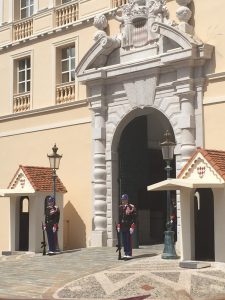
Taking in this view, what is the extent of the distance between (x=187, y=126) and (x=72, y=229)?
594 centimetres

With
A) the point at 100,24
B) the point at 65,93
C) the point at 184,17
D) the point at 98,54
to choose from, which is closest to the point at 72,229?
the point at 65,93

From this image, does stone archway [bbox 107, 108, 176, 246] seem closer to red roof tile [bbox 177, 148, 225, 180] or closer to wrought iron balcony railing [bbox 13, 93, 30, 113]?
A: red roof tile [bbox 177, 148, 225, 180]

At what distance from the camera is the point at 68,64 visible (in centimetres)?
2200

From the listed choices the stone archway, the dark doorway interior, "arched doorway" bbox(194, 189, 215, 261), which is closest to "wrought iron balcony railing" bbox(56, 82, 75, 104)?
the stone archway

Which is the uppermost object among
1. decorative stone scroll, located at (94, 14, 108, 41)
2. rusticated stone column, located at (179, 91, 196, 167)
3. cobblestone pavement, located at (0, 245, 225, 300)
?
decorative stone scroll, located at (94, 14, 108, 41)

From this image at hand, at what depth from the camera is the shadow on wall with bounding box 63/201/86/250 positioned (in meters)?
20.1

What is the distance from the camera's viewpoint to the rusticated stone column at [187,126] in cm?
1725

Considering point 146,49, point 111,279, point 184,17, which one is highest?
point 184,17

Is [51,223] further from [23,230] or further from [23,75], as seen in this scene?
[23,75]

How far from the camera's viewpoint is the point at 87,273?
1375 cm

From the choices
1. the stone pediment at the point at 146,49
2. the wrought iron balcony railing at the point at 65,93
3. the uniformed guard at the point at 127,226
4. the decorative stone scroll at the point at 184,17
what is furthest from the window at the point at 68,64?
the uniformed guard at the point at 127,226

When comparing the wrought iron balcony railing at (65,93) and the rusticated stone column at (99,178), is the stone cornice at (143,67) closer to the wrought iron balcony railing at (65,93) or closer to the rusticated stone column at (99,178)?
the rusticated stone column at (99,178)

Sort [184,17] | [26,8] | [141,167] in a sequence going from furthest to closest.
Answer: [26,8] → [141,167] → [184,17]

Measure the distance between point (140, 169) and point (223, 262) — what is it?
24.1 ft
